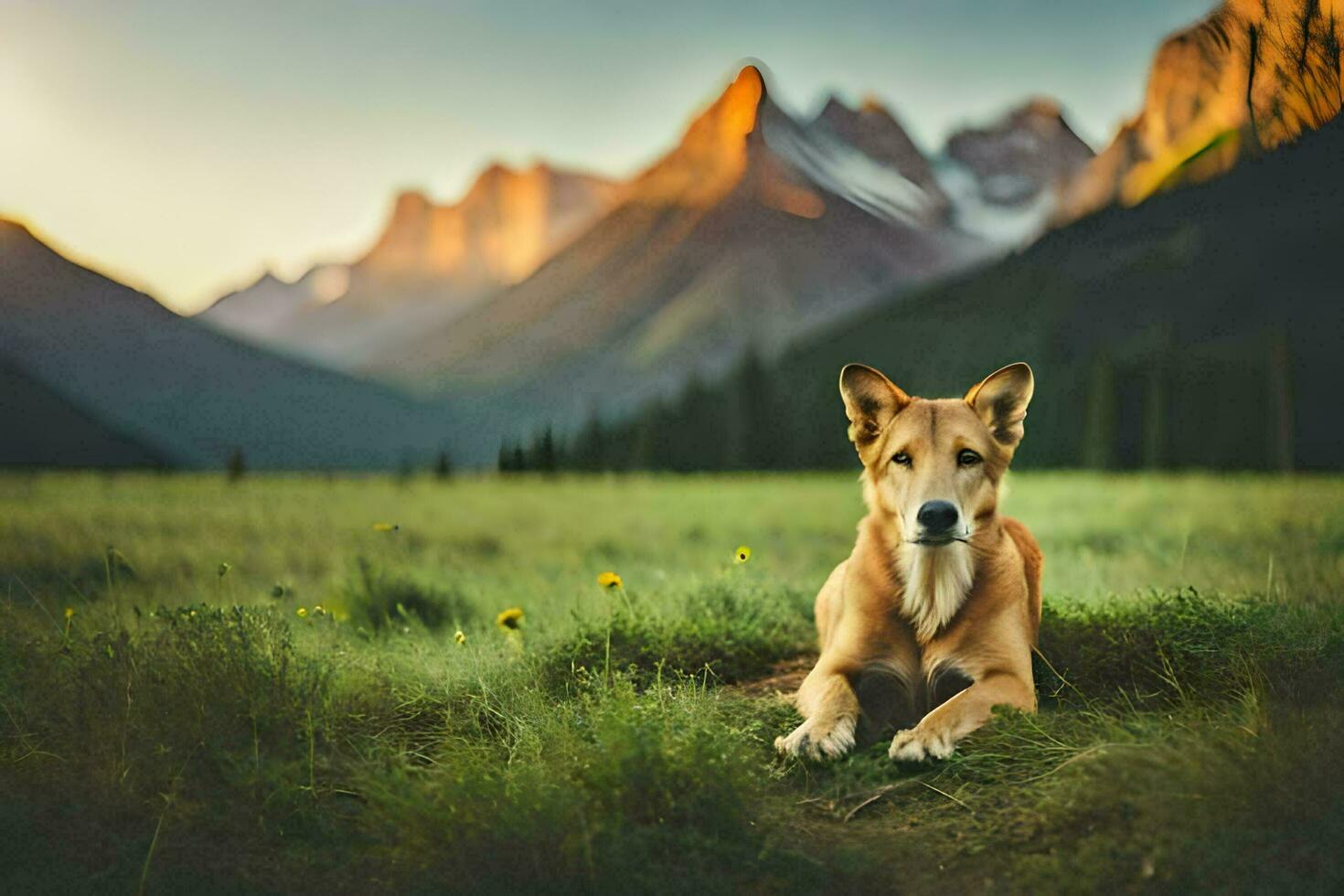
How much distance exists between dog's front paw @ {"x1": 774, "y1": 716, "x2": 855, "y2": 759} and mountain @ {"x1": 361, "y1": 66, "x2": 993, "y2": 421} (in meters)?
5.23

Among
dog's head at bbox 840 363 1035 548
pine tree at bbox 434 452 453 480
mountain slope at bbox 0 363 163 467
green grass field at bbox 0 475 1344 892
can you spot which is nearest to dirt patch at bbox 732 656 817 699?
green grass field at bbox 0 475 1344 892

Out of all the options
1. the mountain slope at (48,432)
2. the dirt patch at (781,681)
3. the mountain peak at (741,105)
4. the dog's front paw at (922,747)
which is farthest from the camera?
the mountain slope at (48,432)

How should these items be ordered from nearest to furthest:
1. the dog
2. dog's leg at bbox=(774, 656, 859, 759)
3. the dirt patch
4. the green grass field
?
1. the green grass field
2. dog's leg at bbox=(774, 656, 859, 759)
3. the dog
4. the dirt patch

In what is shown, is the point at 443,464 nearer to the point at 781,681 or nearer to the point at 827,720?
the point at 781,681

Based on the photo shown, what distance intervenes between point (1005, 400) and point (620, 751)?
255 centimetres

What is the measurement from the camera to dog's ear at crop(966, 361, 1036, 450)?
483cm

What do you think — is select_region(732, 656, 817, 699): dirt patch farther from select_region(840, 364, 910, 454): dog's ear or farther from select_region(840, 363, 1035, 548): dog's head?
select_region(840, 364, 910, 454): dog's ear

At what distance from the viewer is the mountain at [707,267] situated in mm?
8906

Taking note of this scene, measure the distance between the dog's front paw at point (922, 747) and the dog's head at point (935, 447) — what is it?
0.85 meters

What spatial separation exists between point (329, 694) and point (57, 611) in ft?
10.7

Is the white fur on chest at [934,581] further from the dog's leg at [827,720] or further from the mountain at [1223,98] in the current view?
the mountain at [1223,98]

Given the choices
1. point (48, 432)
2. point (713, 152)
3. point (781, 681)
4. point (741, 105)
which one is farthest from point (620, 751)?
point (48, 432)

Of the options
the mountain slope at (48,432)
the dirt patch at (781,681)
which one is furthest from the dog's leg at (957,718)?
the mountain slope at (48,432)

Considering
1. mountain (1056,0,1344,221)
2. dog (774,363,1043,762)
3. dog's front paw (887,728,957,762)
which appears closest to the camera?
dog's front paw (887,728,957,762)
